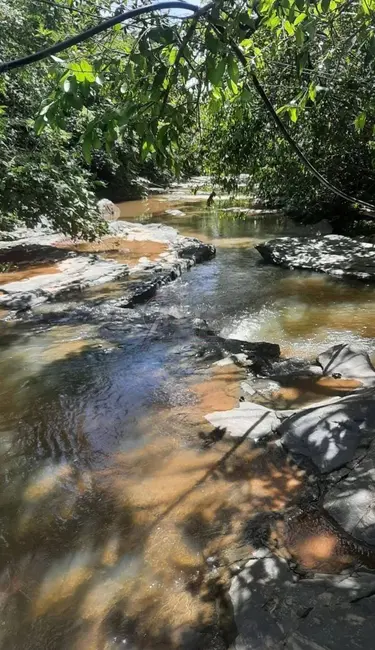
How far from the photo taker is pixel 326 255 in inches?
477

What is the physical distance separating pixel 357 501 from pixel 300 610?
3.73ft

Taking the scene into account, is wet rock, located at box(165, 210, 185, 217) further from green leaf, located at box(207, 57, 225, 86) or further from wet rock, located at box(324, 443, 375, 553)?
green leaf, located at box(207, 57, 225, 86)

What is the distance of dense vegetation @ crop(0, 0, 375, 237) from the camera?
2.02m

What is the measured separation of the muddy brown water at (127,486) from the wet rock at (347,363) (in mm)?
284

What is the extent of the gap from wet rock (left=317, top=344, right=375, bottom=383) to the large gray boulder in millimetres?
970

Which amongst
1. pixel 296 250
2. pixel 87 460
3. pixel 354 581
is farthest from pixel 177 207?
pixel 354 581

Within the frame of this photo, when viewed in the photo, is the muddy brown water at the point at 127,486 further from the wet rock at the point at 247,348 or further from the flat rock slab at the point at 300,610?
the wet rock at the point at 247,348

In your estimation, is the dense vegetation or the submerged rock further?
the submerged rock

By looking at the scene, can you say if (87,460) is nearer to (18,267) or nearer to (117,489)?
(117,489)

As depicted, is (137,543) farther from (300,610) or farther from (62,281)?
(62,281)

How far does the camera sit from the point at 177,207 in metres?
26.0

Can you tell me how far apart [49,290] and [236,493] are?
22.0 feet

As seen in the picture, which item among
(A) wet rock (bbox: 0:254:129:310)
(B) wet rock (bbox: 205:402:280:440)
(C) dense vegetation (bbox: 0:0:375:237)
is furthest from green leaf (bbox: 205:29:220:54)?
(A) wet rock (bbox: 0:254:129:310)

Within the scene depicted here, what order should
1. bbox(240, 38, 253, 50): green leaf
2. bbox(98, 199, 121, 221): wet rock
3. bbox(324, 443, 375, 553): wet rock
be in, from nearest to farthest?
bbox(240, 38, 253, 50): green leaf → bbox(324, 443, 375, 553): wet rock → bbox(98, 199, 121, 221): wet rock
